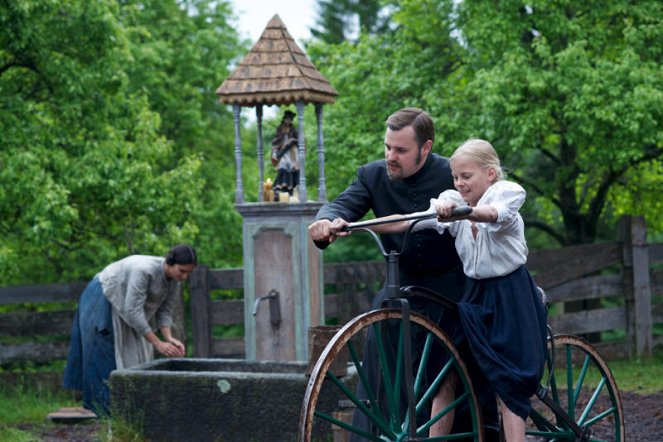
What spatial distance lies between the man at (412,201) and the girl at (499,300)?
0.43m

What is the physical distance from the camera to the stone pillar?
9078 mm

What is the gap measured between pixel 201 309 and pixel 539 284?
3.70m

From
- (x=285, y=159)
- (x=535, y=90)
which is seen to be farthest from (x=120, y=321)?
(x=535, y=90)

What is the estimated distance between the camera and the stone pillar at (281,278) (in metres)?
9.08

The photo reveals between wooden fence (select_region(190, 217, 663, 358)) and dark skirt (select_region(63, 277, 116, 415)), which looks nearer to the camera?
dark skirt (select_region(63, 277, 116, 415))

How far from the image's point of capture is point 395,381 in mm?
3938

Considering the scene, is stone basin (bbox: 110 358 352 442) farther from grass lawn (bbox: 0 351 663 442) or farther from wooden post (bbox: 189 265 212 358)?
wooden post (bbox: 189 265 212 358)

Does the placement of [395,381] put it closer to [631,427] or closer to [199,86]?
[631,427]

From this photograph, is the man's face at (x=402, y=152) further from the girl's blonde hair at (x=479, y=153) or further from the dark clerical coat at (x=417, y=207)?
the girl's blonde hair at (x=479, y=153)

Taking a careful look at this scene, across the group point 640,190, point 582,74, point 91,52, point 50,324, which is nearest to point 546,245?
point 640,190

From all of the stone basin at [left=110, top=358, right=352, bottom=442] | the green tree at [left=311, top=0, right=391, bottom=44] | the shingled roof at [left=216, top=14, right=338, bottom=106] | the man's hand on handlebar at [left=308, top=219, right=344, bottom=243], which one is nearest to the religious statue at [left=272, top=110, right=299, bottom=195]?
the shingled roof at [left=216, top=14, right=338, bottom=106]

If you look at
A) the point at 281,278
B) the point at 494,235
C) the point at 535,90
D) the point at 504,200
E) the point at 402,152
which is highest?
the point at 535,90

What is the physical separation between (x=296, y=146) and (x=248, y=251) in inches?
40.9

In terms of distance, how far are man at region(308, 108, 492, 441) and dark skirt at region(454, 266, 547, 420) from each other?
515 millimetres
